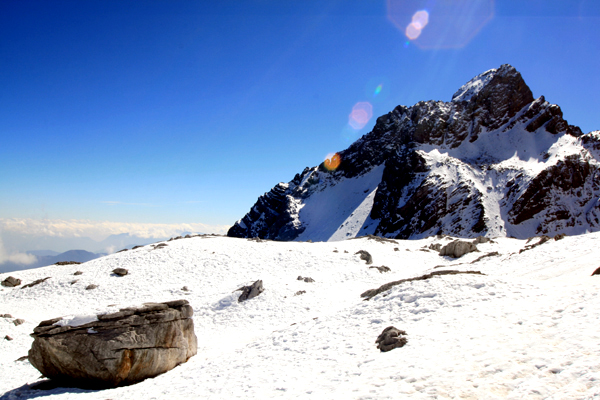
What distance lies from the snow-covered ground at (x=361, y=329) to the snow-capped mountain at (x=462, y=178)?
54553 millimetres

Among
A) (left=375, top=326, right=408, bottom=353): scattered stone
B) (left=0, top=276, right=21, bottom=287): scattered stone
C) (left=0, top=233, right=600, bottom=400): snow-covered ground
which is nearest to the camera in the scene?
(left=0, top=233, right=600, bottom=400): snow-covered ground

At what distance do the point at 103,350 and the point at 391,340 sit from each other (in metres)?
12.2

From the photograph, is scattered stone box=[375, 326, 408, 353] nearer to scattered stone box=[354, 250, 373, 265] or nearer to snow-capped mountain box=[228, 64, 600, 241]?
scattered stone box=[354, 250, 373, 265]

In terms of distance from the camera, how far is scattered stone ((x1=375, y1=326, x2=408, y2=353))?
397 inches

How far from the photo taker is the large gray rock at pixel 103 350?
1236cm

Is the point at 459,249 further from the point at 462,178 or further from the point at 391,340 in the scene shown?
the point at 462,178

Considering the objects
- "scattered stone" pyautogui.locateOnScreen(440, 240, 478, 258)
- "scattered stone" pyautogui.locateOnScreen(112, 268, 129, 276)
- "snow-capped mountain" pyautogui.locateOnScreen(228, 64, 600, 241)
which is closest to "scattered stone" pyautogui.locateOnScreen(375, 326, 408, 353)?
"scattered stone" pyautogui.locateOnScreen(112, 268, 129, 276)

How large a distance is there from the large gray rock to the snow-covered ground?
70cm

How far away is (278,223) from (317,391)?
394 ft

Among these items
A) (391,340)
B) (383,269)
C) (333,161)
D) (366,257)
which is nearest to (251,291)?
(383,269)

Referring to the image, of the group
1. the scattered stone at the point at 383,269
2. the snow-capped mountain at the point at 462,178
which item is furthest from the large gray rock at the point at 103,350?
the snow-capped mountain at the point at 462,178

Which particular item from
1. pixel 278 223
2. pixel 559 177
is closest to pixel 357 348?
pixel 559 177

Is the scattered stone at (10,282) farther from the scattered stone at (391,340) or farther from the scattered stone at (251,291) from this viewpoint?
the scattered stone at (391,340)

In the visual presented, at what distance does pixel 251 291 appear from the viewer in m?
23.6
